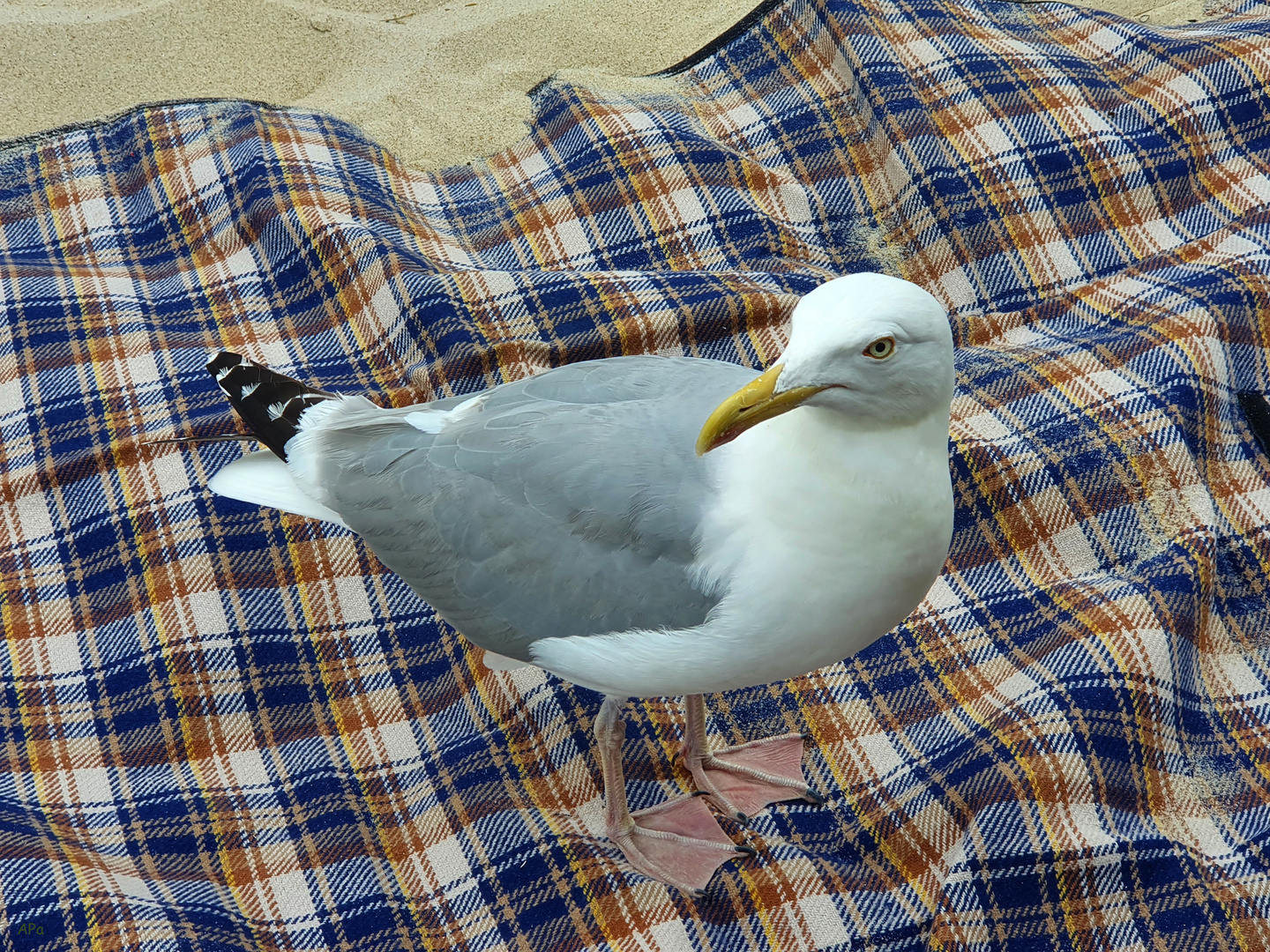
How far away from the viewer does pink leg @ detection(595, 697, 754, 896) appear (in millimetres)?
1615

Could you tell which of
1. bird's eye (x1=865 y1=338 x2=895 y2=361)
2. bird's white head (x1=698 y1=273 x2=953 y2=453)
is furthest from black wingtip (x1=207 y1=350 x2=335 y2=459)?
bird's eye (x1=865 y1=338 x2=895 y2=361)

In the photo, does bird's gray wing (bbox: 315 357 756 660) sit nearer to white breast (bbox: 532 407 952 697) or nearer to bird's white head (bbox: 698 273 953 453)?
white breast (bbox: 532 407 952 697)

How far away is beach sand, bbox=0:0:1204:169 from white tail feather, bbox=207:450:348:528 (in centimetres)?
147

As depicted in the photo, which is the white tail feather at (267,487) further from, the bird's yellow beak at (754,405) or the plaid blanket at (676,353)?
the bird's yellow beak at (754,405)

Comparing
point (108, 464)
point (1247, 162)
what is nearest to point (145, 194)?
point (108, 464)

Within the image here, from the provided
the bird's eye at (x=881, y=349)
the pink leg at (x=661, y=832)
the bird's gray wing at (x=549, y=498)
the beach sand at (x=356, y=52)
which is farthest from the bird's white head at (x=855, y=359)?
the beach sand at (x=356, y=52)

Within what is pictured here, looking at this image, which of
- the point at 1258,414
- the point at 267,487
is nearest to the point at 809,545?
the point at 267,487

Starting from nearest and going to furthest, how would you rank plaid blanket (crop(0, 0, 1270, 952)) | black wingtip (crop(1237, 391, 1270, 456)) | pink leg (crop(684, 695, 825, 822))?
plaid blanket (crop(0, 0, 1270, 952))
pink leg (crop(684, 695, 825, 822))
black wingtip (crop(1237, 391, 1270, 456))

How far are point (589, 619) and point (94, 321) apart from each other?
1491 millimetres

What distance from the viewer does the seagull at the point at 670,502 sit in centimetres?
121

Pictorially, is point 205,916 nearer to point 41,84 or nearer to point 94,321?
point 94,321

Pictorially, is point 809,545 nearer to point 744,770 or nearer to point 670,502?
point 670,502

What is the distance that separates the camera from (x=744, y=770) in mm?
1757

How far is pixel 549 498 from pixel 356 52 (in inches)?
95.6
